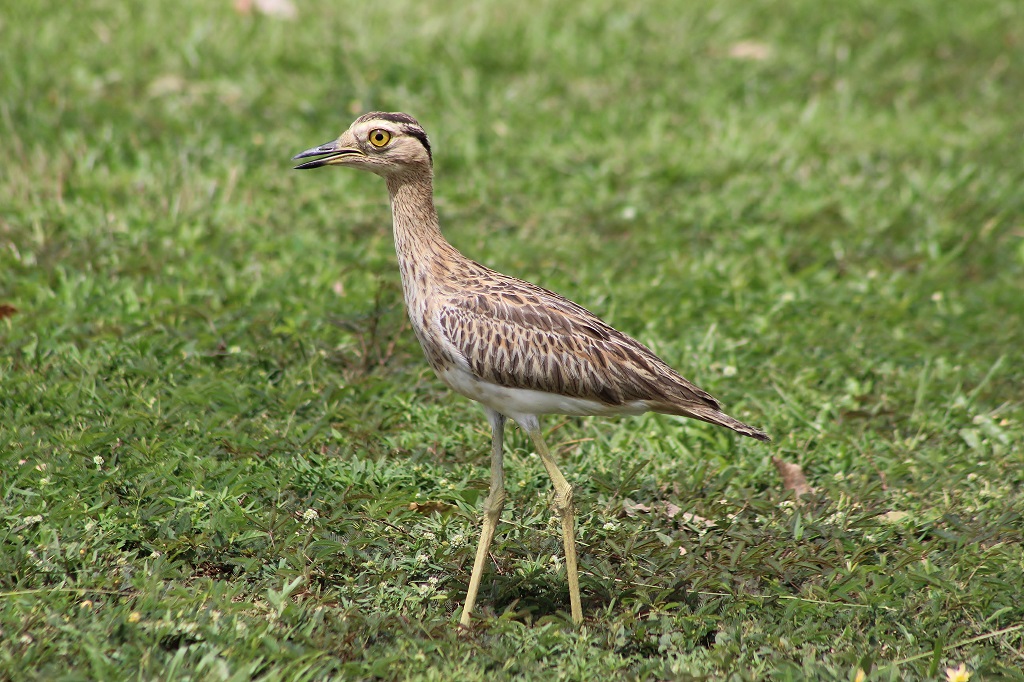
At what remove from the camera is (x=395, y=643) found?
4090 millimetres

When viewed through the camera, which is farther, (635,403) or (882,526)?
(882,526)

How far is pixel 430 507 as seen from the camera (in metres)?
4.98

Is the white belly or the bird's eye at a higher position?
the bird's eye

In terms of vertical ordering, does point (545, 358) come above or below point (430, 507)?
above

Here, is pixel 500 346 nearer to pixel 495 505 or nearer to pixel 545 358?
pixel 545 358

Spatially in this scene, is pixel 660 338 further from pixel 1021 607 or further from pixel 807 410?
pixel 1021 607

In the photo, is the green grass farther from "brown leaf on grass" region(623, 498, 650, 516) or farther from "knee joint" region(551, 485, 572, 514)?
"knee joint" region(551, 485, 572, 514)

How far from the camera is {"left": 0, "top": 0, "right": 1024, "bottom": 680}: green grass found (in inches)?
166

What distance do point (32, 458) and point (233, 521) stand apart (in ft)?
3.20

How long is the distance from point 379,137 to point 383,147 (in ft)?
0.14

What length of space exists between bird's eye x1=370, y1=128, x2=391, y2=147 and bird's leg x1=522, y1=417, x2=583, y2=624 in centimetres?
124

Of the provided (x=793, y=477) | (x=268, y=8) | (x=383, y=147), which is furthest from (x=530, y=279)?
(x=268, y=8)

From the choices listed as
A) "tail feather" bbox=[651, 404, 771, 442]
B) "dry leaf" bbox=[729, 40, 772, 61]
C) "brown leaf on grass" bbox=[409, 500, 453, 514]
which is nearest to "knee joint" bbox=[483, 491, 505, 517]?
"brown leaf on grass" bbox=[409, 500, 453, 514]

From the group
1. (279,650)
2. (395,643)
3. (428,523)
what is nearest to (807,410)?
(428,523)
